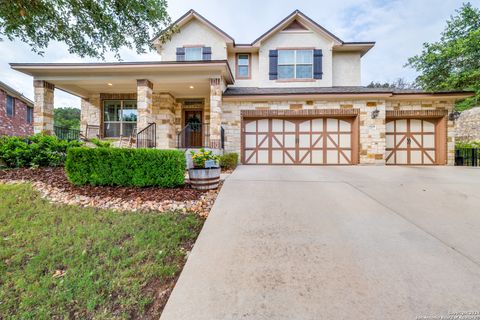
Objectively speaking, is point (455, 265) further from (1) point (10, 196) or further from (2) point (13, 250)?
(1) point (10, 196)

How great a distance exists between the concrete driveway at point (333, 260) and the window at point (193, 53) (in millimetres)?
9228

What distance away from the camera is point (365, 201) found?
11.6ft

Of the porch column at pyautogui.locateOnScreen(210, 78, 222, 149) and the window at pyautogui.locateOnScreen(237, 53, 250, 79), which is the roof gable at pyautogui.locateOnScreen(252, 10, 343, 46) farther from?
the porch column at pyautogui.locateOnScreen(210, 78, 222, 149)

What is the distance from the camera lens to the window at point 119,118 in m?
10.3

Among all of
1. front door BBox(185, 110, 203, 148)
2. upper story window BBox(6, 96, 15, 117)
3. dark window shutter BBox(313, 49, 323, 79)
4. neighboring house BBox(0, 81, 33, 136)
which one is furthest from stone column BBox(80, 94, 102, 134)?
dark window shutter BBox(313, 49, 323, 79)

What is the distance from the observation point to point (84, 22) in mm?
5262

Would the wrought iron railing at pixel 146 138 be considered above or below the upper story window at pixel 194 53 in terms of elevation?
below

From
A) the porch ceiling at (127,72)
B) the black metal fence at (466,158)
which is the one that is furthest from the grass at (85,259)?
the black metal fence at (466,158)

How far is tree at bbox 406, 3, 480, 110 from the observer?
8.18 metres

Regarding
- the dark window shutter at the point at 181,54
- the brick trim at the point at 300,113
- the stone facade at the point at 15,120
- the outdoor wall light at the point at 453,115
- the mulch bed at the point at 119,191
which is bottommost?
the mulch bed at the point at 119,191

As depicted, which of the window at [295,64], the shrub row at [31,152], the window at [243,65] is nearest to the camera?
the shrub row at [31,152]

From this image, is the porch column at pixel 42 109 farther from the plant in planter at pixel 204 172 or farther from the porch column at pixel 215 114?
A: the plant in planter at pixel 204 172

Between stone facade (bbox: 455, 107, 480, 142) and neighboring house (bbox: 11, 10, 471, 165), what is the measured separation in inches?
365

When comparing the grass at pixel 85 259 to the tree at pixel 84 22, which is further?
the tree at pixel 84 22
